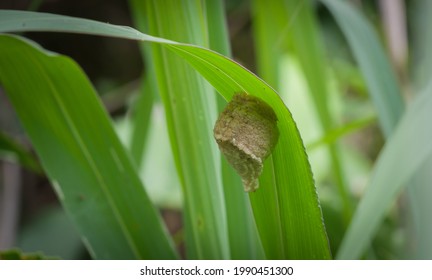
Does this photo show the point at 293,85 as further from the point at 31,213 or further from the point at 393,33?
the point at 31,213

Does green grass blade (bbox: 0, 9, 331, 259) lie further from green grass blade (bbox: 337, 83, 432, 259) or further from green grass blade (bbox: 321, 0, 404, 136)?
green grass blade (bbox: 321, 0, 404, 136)

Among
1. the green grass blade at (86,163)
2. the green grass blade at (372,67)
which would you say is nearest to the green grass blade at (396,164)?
the green grass blade at (372,67)

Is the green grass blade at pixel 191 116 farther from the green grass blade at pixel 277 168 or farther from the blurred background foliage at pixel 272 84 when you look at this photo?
the blurred background foliage at pixel 272 84

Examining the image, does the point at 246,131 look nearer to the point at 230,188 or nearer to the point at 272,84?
the point at 230,188

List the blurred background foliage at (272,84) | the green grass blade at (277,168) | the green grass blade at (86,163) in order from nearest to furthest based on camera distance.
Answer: the green grass blade at (277,168), the green grass blade at (86,163), the blurred background foliage at (272,84)

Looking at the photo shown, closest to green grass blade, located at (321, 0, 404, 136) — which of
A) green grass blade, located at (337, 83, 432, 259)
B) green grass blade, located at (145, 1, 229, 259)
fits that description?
green grass blade, located at (337, 83, 432, 259)

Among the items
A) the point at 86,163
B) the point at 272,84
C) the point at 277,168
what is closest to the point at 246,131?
the point at 277,168
